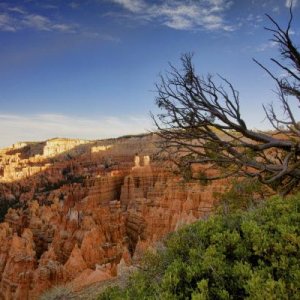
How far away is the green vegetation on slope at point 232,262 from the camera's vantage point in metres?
4.05

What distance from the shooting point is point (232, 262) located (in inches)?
185

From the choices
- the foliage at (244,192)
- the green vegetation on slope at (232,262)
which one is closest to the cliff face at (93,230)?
the foliage at (244,192)

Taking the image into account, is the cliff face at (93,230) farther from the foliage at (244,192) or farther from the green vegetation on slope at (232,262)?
the green vegetation on slope at (232,262)

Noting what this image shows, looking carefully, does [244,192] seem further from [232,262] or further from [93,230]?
[93,230]

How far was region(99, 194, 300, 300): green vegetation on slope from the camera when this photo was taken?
13.3 ft

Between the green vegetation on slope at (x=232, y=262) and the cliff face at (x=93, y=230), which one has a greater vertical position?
the green vegetation on slope at (x=232, y=262)

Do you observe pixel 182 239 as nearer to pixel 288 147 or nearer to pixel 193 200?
pixel 288 147

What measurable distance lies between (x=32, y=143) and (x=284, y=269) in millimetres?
189591

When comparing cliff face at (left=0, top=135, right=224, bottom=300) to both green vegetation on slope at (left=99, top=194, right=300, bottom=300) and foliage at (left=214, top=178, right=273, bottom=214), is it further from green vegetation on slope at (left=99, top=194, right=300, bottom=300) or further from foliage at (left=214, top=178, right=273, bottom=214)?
green vegetation on slope at (left=99, top=194, right=300, bottom=300)

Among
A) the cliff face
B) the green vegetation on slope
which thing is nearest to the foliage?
the cliff face

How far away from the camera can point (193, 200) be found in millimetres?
34625

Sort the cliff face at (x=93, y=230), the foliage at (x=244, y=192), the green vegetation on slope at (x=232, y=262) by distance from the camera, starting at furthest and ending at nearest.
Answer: the cliff face at (x=93, y=230) < the foliage at (x=244, y=192) < the green vegetation on slope at (x=232, y=262)

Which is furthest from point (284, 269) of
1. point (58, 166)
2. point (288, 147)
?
point (58, 166)

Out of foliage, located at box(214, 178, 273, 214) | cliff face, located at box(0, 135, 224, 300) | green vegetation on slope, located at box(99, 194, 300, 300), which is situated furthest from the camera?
cliff face, located at box(0, 135, 224, 300)
